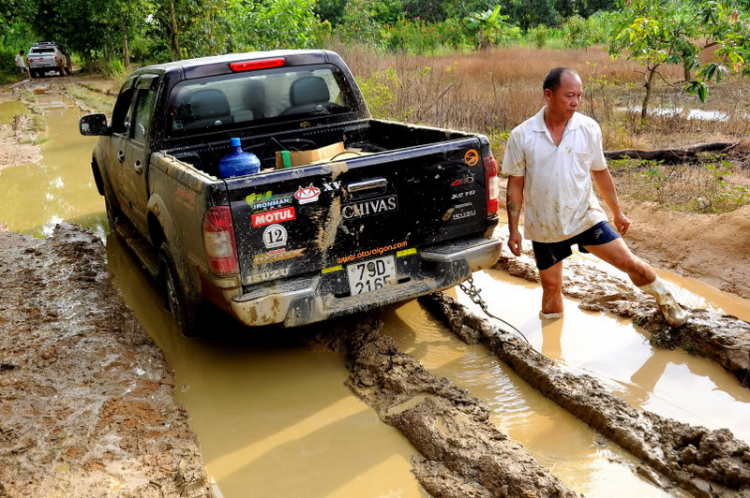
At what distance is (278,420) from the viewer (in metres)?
3.86

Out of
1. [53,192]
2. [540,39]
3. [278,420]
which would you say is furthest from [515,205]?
[540,39]

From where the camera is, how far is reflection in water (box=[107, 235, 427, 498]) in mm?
3309

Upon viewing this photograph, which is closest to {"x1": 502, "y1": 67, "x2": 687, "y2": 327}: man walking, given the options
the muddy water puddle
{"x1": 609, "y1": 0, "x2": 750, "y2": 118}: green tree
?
{"x1": 609, "y1": 0, "x2": 750, "y2": 118}: green tree

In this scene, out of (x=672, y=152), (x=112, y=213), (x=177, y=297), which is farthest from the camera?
(x=672, y=152)

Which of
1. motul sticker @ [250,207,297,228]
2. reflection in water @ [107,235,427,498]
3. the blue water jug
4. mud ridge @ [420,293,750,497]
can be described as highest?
the blue water jug

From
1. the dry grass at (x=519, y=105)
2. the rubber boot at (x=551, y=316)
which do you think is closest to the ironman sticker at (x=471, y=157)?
the rubber boot at (x=551, y=316)

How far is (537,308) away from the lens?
5.22 metres

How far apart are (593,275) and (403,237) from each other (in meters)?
2.29

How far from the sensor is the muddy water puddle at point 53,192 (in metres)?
8.31

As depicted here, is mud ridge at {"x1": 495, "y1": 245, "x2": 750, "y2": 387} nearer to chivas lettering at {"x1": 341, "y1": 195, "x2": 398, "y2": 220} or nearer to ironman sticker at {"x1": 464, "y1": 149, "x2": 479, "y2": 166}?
ironman sticker at {"x1": 464, "y1": 149, "x2": 479, "y2": 166}

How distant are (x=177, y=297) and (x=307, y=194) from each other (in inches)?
58.8

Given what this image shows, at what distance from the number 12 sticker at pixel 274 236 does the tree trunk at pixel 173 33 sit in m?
11.7

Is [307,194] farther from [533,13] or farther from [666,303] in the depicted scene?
[533,13]

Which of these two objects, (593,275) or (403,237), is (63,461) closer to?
(403,237)
